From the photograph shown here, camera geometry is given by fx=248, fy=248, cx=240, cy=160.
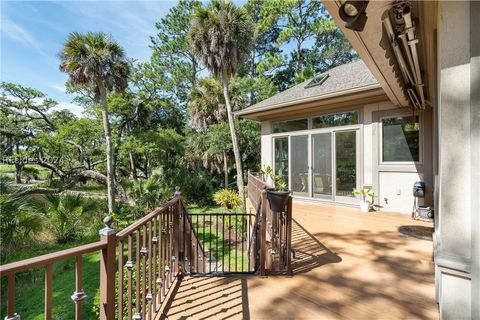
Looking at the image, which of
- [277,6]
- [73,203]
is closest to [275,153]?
[73,203]

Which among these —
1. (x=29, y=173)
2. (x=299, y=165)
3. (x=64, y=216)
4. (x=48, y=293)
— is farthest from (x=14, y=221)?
(x=29, y=173)

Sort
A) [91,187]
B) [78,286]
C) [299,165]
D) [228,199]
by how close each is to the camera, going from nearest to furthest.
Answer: [78,286] < [299,165] < [228,199] < [91,187]

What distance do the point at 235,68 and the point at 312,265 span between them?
897cm

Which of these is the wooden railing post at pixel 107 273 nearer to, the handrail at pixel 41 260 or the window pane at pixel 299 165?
the handrail at pixel 41 260

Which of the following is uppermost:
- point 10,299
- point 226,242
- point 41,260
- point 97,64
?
point 97,64

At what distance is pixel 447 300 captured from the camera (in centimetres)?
152

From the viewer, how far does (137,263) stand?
1938 millimetres

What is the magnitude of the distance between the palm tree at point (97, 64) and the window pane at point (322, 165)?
8896mm

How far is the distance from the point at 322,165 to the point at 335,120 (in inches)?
53.0

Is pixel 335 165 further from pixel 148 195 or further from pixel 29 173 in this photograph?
pixel 29 173

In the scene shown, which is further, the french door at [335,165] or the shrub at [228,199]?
the shrub at [228,199]

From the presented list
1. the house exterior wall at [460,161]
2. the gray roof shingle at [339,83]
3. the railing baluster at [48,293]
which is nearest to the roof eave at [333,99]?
the gray roof shingle at [339,83]

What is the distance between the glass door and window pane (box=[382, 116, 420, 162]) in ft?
2.40

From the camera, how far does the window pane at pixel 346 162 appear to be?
6824 millimetres
